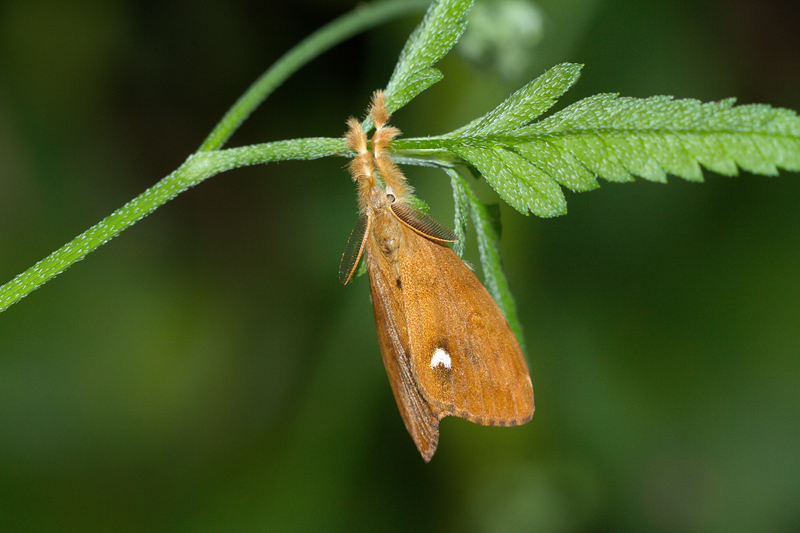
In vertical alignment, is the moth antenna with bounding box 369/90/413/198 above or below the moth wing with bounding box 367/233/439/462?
above

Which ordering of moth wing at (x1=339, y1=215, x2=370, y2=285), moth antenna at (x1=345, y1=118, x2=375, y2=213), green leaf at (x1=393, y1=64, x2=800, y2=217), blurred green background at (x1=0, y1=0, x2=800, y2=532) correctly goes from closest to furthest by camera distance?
green leaf at (x1=393, y1=64, x2=800, y2=217)
moth antenna at (x1=345, y1=118, x2=375, y2=213)
moth wing at (x1=339, y1=215, x2=370, y2=285)
blurred green background at (x1=0, y1=0, x2=800, y2=532)

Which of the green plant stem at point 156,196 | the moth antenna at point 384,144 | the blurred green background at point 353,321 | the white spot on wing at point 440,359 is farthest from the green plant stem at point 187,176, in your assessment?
the blurred green background at point 353,321

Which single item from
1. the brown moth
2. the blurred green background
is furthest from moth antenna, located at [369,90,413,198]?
the blurred green background

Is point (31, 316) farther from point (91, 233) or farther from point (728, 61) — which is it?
point (728, 61)

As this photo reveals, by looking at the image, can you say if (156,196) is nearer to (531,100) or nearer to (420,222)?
(420,222)

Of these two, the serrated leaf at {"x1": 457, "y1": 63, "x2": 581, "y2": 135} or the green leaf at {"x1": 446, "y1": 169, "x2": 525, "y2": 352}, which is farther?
the green leaf at {"x1": 446, "y1": 169, "x2": 525, "y2": 352}

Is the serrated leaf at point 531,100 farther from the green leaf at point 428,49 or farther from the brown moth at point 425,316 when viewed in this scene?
the brown moth at point 425,316

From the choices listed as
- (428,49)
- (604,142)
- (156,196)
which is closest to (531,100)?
(604,142)

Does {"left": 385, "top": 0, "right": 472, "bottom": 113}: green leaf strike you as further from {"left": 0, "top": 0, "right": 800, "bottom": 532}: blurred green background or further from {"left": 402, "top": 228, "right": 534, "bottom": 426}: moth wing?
{"left": 0, "top": 0, "right": 800, "bottom": 532}: blurred green background
